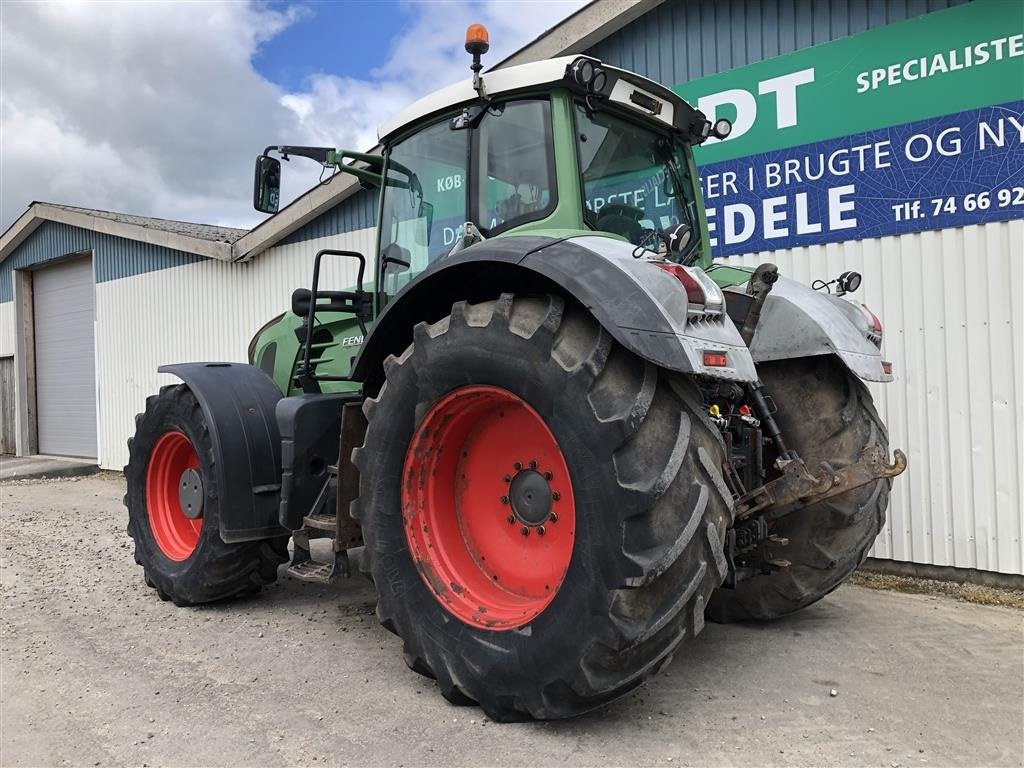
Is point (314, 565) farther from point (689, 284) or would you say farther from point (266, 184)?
point (689, 284)

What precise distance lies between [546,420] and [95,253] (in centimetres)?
1335

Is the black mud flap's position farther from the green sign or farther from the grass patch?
the green sign

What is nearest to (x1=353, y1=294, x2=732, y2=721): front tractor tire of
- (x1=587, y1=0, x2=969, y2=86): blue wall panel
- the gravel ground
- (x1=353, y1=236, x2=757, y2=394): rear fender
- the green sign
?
(x1=353, y1=236, x2=757, y2=394): rear fender

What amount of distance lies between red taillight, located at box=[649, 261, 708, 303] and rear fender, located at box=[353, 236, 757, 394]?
0.17 ft

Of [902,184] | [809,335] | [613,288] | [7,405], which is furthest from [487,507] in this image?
[7,405]

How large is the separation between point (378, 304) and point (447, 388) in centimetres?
134

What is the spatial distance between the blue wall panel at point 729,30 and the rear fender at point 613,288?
150 inches

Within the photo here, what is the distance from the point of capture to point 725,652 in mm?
3824

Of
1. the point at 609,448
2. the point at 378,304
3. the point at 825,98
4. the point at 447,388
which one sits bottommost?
the point at 609,448

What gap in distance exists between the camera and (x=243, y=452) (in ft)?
14.5

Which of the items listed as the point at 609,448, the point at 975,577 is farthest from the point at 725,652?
the point at 975,577

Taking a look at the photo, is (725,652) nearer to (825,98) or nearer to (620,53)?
(825,98)

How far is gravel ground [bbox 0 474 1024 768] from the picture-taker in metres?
2.83

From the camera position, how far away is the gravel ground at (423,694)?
9.30 feet
